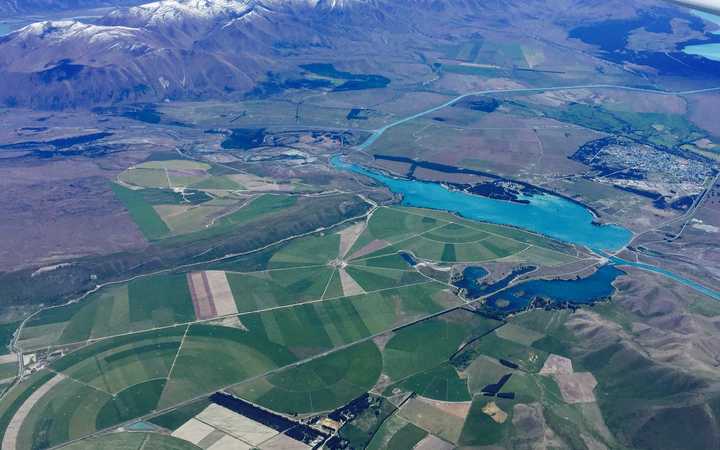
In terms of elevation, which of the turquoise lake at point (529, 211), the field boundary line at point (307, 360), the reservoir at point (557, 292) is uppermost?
the field boundary line at point (307, 360)

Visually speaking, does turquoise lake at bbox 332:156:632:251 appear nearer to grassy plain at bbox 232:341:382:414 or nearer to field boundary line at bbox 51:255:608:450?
field boundary line at bbox 51:255:608:450

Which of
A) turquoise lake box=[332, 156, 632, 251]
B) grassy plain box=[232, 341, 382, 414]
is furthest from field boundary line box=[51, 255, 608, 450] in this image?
turquoise lake box=[332, 156, 632, 251]

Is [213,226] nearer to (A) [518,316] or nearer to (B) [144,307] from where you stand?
(B) [144,307]

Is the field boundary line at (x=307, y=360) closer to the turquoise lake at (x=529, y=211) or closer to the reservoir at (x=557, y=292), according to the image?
the reservoir at (x=557, y=292)

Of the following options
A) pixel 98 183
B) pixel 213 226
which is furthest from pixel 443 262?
pixel 98 183

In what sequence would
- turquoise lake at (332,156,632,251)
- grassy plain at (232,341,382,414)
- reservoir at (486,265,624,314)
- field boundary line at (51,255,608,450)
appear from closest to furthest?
field boundary line at (51,255,608,450) < grassy plain at (232,341,382,414) < reservoir at (486,265,624,314) < turquoise lake at (332,156,632,251)

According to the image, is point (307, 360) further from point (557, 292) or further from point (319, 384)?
point (557, 292)

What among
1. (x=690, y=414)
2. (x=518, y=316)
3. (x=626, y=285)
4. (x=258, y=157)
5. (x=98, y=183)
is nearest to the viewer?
(x=690, y=414)

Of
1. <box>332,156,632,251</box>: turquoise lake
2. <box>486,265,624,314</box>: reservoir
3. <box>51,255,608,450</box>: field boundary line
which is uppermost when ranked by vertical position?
<box>51,255,608,450</box>: field boundary line

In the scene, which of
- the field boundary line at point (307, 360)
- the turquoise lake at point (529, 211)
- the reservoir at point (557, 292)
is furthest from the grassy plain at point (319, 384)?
the turquoise lake at point (529, 211)
